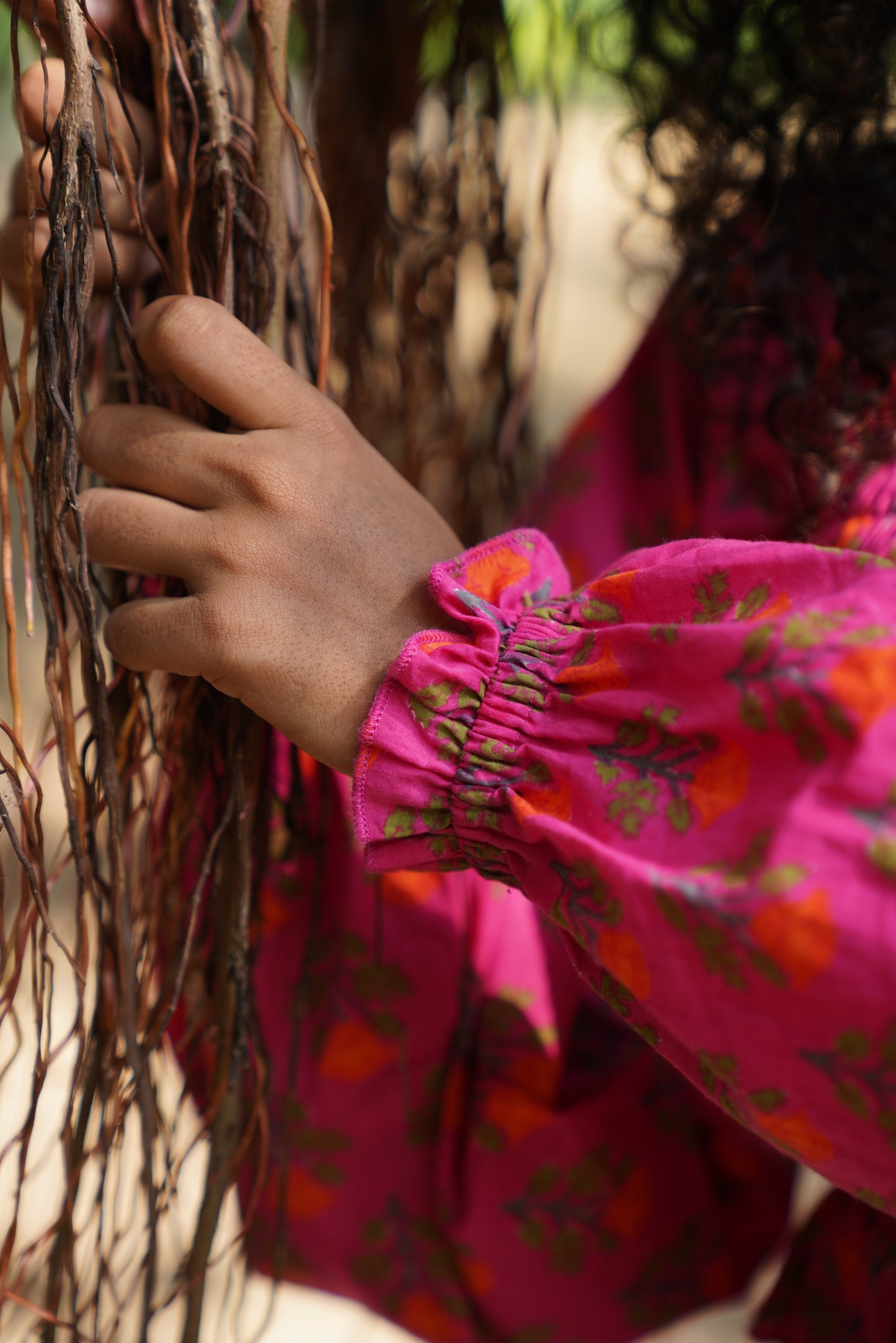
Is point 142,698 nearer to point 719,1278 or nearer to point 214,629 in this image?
point 214,629

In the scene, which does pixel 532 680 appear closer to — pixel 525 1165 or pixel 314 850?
pixel 314 850

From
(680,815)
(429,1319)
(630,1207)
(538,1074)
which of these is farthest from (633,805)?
(429,1319)

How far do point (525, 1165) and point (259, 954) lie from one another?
243 mm

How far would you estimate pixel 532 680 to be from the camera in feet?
1.33

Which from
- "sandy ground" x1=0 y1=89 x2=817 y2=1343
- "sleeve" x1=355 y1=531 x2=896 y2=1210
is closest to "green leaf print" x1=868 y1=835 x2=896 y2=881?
"sleeve" x1=355 y1=531 x2=896 y2=1210

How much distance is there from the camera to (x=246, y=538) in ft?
1.28

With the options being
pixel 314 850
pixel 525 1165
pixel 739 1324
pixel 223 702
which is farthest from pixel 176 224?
pixel 739 1324

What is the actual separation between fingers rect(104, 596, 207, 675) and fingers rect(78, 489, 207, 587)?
0.02 metres

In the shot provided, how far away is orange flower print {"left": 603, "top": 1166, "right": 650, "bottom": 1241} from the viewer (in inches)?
25.3

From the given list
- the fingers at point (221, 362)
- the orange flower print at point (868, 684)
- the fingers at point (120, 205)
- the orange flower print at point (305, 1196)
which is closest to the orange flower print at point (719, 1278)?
the orange flower print at point (305, 1196)

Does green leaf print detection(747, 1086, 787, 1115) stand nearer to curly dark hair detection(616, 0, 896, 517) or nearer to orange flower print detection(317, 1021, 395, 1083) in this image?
orange flower print detection(317, 1021, 395, 1083)

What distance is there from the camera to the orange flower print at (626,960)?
34 centimetres

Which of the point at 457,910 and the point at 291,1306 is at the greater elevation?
the point at 457,910

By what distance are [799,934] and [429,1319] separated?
1.92 feet
